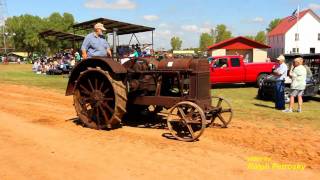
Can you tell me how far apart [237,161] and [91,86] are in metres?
3.96

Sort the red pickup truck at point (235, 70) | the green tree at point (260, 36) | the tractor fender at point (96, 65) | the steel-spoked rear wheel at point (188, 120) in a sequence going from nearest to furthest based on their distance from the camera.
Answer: the steel-spoked rear wheel at point (188, 120) → the tractor fender at point (96, 65) → the red pickup truck at point (235, 70) → the green tree at point (260, 36)

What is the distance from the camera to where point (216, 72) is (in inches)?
832

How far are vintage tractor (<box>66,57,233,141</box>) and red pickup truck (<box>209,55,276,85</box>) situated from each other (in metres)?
11.3

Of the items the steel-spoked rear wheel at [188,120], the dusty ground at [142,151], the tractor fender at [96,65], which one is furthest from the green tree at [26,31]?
the steel-spoked rear wheel at [188,120]

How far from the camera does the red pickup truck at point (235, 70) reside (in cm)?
2122

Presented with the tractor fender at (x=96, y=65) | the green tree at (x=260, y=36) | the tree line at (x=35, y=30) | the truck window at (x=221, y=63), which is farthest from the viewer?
the green tree at (x=260, y=36)

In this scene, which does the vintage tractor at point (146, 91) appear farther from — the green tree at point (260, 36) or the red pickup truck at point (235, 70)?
the green tree at point (260, 36)

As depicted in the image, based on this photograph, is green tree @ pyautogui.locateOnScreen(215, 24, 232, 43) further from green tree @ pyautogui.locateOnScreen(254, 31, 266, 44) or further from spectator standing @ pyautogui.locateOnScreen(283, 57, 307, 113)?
spectator standing @ pyautogui.locateOnScreen(283, 57, 307, 113)

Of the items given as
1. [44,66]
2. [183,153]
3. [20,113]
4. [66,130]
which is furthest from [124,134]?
[44,66]

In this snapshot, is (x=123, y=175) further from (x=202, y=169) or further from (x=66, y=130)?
(x=66, y=130)

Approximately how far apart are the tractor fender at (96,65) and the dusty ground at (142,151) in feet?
3.16
